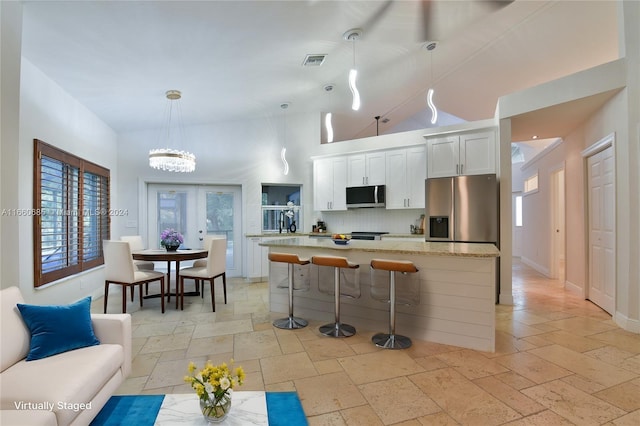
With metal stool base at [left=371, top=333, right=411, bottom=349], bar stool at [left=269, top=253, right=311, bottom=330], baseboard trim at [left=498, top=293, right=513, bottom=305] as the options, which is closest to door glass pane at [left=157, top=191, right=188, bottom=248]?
bar stool at [left=269, top=253, right=311, bottom=330]

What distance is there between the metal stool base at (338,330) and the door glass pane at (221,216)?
3.50 m

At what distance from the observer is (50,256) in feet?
12.1

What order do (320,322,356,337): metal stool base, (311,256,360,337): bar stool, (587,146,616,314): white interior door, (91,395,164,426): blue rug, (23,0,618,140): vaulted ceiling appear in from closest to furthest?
(91,395,164,426): blue rug < (23,0,618,140): vaulted ceiling < (311,256,360,337): bar stool < (320,322,356,337): metal stool base < (587,146,616,314): white interior door

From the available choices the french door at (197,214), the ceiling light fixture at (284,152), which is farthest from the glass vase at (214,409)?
the french door at (197,214)

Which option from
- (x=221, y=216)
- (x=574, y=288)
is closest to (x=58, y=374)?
(x=221, y=216)

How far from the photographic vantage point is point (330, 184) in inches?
238

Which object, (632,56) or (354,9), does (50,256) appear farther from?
(632,56)

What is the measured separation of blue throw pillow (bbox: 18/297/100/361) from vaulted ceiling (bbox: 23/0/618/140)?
235 centimetres

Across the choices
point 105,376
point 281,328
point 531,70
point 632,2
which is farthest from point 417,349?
point 531,70

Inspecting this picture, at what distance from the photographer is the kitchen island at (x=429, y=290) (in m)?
2.78

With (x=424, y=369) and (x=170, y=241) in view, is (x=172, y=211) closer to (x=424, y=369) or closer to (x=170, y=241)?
(x=170, y=241)

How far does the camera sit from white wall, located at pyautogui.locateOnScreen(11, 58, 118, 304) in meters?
3.21

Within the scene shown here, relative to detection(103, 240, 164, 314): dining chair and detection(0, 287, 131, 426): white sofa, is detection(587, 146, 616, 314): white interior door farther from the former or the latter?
detection(103, 240, 164, 314): dining chair

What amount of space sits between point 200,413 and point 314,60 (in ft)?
12.6
